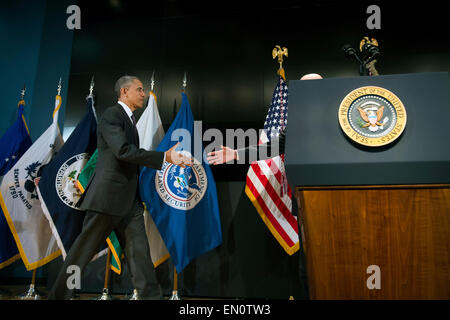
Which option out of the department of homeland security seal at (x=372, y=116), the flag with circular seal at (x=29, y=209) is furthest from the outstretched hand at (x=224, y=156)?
the flag with circular seal at (x=29, y=209)

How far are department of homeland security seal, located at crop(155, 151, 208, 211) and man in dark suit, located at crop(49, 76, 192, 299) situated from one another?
0.59 meters

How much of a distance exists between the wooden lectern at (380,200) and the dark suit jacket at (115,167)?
46.5 inches

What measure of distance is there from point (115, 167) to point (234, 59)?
216 cm

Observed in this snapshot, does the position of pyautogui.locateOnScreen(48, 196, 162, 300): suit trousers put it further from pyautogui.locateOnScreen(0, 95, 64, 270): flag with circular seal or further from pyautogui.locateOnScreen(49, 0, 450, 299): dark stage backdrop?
pyautogui.locateOnScreen(0, 95, 64, 270): flag with circular seal

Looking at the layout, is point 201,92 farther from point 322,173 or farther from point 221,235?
point 322,173

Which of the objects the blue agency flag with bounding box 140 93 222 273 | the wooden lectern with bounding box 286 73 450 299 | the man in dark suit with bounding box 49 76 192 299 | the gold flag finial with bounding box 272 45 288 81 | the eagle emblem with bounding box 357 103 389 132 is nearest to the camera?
the wooden lectern with bounding box 286 73 450 299

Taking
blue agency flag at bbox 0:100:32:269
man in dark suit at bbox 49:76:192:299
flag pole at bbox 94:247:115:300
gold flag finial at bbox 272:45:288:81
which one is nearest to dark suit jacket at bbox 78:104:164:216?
man in dark suit at bbox 49:76:192:299

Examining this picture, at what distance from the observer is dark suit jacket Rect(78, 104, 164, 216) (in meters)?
2.18

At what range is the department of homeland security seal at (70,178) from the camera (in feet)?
10.1

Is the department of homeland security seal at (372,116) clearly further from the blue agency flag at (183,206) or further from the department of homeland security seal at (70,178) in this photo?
the department of homeland security seal at (70,178)

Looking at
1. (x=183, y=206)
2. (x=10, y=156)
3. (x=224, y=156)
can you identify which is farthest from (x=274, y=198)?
(x=10, y=156)

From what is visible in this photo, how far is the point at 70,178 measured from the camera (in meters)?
3.15

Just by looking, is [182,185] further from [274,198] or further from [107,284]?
[107,284]
